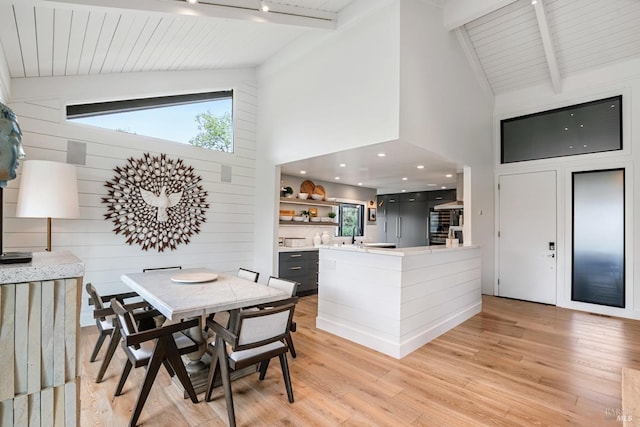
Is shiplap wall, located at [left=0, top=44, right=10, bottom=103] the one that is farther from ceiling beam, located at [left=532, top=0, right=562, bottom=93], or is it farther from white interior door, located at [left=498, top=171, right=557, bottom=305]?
white interior door, located at [left=498, top=171, right=557, bottom=305]

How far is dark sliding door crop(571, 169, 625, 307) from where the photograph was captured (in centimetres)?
459

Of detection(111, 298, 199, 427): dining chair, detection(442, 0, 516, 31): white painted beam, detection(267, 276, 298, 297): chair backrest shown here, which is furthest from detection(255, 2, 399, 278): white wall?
detection(111, 298, 199, 427): dining chair

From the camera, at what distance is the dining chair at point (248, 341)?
2049 mm

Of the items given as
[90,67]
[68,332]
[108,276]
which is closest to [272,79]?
[90,67]

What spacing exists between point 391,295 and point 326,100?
264cm

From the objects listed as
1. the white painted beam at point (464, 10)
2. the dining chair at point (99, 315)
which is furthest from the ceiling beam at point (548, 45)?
the dining chair at point (99, 315)

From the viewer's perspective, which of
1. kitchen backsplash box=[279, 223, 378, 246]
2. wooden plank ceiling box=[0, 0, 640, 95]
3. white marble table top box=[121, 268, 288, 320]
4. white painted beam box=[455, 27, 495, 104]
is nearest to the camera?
white marble table top box=[121, 268, 288, 320]

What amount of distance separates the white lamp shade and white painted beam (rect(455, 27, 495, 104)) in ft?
17.8

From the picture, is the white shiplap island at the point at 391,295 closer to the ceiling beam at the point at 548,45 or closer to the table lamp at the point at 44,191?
the table lamp at the point at 44,191

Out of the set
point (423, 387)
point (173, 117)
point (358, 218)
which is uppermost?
point (173, 117)

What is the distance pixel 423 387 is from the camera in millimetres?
2527

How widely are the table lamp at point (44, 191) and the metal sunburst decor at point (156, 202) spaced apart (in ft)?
2.63

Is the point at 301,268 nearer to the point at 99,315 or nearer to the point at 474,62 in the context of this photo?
the point at 99,315

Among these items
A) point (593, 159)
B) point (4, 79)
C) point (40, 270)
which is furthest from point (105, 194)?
point (593, 159)
